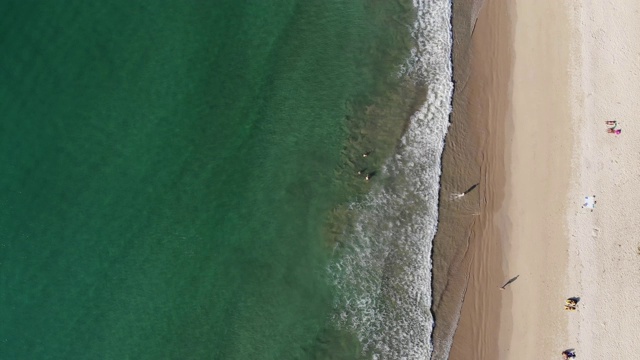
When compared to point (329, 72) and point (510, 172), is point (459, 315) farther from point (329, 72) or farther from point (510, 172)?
point (329, 72)

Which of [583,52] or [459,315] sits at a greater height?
[583,52]

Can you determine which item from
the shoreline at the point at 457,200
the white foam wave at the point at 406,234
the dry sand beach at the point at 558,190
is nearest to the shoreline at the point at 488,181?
the dry sand beach at the point at 558,190

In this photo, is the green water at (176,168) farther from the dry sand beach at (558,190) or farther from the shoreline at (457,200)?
the dry sand beach at (558,190)

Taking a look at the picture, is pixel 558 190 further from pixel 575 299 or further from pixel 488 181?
pixel 575 299

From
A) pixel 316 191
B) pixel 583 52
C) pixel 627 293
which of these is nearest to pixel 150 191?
pixel 316 191

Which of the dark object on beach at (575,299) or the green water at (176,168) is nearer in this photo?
Answer: the dark object on beach at (575,299)
